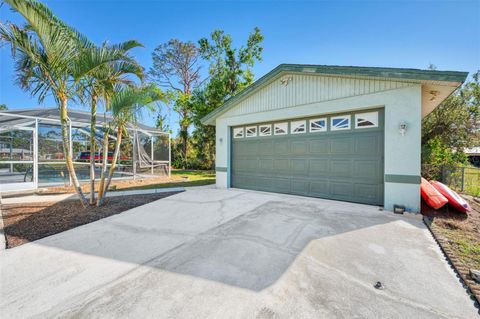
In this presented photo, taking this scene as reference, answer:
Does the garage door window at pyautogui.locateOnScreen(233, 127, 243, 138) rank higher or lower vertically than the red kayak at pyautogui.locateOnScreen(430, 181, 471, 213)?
higher

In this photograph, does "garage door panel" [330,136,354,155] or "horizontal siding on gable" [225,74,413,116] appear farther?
"garage door panel" [330,136,354,155]

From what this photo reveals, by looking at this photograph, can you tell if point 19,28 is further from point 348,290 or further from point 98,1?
point 348,290

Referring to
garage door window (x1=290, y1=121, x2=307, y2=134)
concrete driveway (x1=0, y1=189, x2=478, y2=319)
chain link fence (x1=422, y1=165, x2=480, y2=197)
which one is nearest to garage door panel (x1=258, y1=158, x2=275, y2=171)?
garage door window (x1=290, y1=121, x2=307, y2=134)

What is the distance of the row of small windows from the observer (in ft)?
17.4

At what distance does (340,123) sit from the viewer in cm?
569

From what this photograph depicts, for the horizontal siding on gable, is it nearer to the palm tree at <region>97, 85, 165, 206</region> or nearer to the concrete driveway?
the concrete driveway

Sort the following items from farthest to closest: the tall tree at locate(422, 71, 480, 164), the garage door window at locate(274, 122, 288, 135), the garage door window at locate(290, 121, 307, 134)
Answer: the tall tree at locate(422, 71, 480, 164)
the garage door window at locate(274, 122, 288, 135)
the garage door window at locate(290, 121, 307, 134)

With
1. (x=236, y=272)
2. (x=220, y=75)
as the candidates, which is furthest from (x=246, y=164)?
(x=220, y=75)

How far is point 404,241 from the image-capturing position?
3260 mm

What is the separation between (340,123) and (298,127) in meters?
1.26

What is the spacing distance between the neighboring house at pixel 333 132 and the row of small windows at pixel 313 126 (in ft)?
0.07

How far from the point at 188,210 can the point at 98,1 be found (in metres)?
8.84

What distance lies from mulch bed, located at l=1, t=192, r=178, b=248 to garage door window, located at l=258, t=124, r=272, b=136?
4278 millimetres

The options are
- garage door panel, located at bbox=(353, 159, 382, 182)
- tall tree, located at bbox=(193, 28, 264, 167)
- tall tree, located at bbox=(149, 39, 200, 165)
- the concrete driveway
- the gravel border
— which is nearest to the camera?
the concrete driveway
